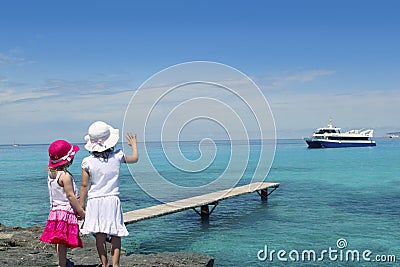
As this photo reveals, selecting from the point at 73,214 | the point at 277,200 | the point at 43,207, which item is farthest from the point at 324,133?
the point at 73,214

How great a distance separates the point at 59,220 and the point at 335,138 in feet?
306

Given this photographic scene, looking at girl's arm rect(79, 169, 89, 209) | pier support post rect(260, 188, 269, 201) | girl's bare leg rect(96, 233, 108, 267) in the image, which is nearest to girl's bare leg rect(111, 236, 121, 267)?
girl's bare leg rect(96, 233, 108, 267)

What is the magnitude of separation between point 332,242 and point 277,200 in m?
9.71

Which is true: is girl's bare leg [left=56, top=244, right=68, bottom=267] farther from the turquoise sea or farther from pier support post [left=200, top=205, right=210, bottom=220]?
pier support post [left=200, top=205, right=210, bottom=220]

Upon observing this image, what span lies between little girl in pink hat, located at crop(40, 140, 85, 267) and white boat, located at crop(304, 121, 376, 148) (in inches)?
3594

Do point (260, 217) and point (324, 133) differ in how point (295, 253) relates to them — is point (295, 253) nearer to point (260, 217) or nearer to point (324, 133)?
point (260, 217)

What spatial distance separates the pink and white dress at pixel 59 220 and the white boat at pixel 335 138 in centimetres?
9129

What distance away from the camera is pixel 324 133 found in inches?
3666

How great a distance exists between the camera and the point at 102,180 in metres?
4.94

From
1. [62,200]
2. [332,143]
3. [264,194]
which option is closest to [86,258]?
[62,200]

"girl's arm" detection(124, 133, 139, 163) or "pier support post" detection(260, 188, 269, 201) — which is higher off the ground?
"girl's arm" detection(124, 133, 139, 163)

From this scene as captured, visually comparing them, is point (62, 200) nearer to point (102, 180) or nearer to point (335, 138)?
point (102, 180)

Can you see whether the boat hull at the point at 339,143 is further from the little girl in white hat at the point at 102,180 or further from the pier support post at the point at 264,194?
the little girl in white hat at the point at 102,180

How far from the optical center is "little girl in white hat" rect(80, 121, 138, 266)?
494 centimetres
